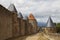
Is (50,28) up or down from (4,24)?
down

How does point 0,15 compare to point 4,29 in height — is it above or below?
above

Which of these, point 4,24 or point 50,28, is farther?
point 50,28

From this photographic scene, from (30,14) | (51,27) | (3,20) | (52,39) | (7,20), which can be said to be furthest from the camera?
(30,14)

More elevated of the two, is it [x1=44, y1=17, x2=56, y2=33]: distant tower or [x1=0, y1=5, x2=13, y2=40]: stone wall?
[x1=0, y1=5, x2=13, y2=40]: stone wall

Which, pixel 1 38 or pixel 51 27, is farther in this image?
pixel 51 27

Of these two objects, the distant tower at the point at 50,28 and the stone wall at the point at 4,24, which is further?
the distant tower at the point at 50,28

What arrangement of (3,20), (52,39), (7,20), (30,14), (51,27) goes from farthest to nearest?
(30,14) < (51,27) < (52,39) < (7,20) < (3,20)

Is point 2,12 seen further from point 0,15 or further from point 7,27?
point 7,27

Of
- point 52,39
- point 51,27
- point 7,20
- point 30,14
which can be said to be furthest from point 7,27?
point 30,14

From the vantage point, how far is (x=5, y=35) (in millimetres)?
19578

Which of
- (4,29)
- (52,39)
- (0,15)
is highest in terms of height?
(0,15)

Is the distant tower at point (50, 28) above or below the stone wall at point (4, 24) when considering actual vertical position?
below

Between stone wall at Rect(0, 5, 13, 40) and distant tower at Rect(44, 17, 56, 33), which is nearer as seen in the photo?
stone wall at Rect(0, 5, 13, 40)

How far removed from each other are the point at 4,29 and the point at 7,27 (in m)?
1.19
